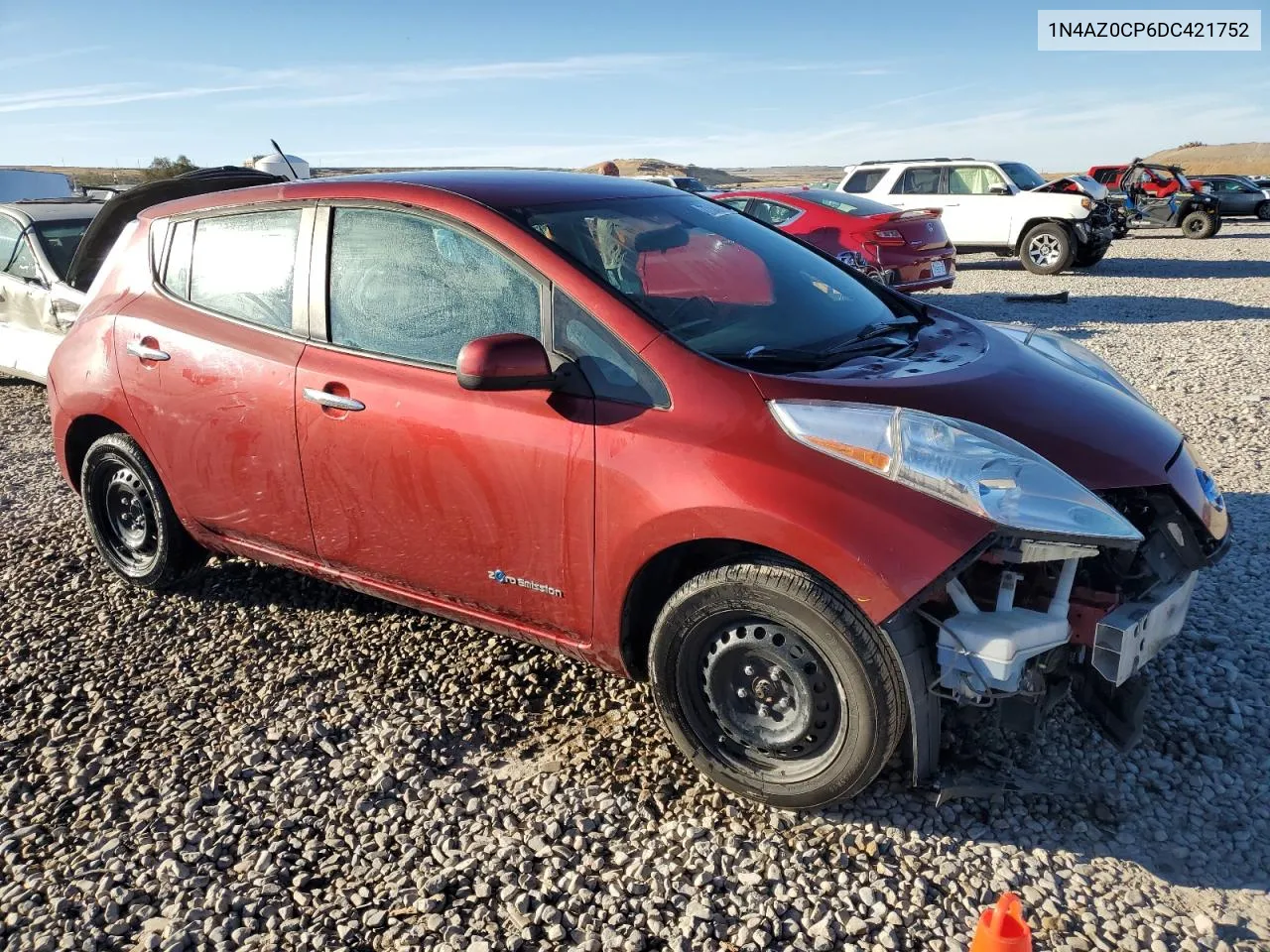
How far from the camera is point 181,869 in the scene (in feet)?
8.70

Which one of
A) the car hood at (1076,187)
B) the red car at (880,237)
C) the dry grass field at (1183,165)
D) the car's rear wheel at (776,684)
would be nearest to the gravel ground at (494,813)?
the car's rear wheel at (776,684)

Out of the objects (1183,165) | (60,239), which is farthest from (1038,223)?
(1183,165)

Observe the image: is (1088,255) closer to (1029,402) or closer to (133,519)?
(1029,402)

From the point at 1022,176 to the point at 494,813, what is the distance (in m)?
16.3

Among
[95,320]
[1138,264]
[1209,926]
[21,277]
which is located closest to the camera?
[1209,926]

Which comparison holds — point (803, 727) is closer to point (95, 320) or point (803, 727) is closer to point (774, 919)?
point (774, 919)

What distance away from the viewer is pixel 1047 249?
1584 cm

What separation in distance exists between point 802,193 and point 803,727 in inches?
424

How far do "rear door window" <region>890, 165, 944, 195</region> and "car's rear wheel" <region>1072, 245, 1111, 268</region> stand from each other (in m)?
2.49

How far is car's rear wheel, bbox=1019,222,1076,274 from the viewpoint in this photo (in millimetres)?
15578

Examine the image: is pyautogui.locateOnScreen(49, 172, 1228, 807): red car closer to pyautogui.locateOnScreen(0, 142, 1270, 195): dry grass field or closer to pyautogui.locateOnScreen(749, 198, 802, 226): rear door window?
pyautogui.locateOnScreen(749, 198, 802, 226): rear door window

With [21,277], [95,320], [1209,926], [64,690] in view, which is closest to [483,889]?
[1209,926]

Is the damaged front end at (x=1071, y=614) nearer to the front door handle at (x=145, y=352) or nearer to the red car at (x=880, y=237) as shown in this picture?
the front door handle at (x=145, y=352)

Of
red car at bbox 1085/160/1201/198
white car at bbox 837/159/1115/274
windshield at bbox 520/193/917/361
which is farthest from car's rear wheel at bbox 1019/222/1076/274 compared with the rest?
windshield at bbox 520/193/917/361
